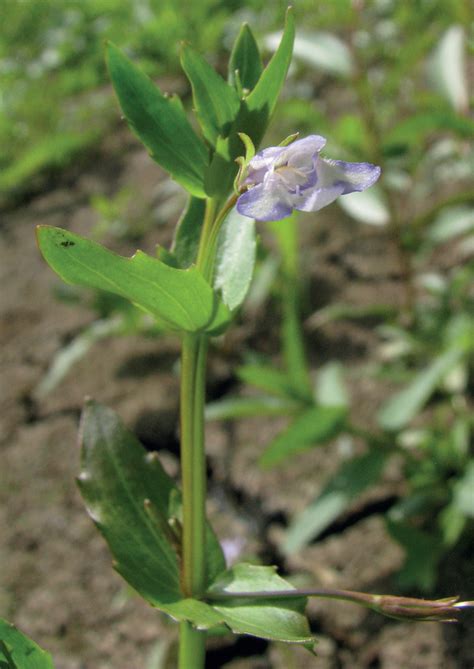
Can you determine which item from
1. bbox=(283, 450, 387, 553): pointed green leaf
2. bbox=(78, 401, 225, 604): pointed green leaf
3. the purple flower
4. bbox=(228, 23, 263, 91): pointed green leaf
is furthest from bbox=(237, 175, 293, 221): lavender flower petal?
bbox=(283, 450, 387, 553): pointed green leaf

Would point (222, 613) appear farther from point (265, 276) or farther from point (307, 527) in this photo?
point (265, 276)

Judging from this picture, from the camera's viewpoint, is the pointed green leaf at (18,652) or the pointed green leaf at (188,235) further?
the pointed green leaf at (188,235)

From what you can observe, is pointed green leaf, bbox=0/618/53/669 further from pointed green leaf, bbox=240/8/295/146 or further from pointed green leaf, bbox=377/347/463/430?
pointed green leaf, bbox=377/347/463/430

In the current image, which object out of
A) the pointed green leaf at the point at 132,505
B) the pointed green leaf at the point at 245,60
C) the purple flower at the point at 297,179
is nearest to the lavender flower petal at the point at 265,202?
the purple flower at the point at 297,179

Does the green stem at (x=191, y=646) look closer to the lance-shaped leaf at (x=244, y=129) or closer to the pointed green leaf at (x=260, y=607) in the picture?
the pointed green leaf at (x=260, y=607)

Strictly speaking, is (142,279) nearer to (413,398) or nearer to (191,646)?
(191,646)

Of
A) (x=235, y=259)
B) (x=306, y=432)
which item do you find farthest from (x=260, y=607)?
(x=306, y=432)

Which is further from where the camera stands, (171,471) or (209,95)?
(171,471)
